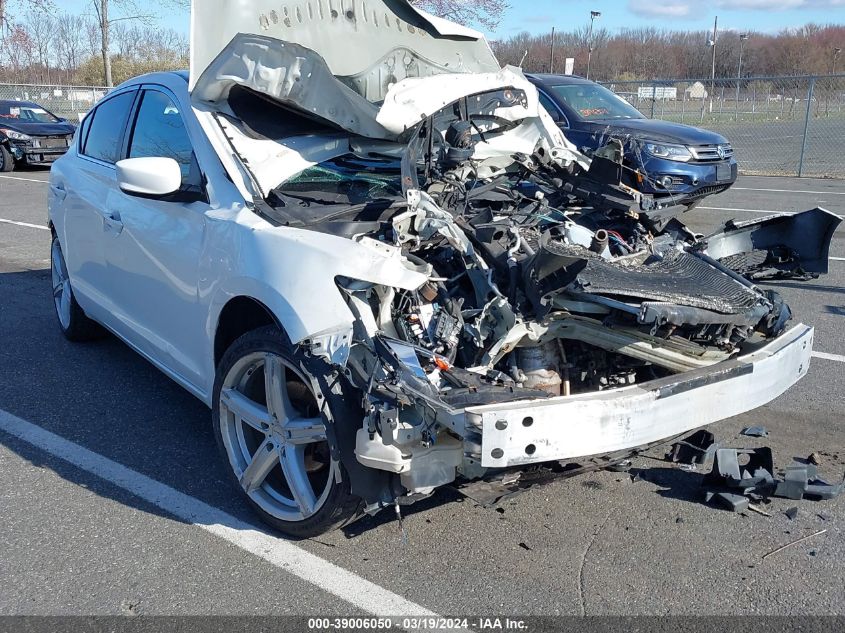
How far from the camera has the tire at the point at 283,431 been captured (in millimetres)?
3035

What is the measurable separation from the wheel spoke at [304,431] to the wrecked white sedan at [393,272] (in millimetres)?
19

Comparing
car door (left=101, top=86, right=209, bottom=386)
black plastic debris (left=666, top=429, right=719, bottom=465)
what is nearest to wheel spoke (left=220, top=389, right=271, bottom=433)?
car door (left=101, top=86, right=209, bottom=386)

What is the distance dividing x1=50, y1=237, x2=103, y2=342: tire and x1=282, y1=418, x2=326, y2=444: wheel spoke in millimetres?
3188

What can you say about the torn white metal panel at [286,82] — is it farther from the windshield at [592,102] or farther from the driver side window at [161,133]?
the windshield at [592,102]

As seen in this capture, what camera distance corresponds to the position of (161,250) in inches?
159

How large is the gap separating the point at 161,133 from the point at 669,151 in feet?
25.8

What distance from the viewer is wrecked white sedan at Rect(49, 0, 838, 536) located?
9.61ft

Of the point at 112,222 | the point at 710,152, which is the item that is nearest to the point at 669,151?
the point at 710,152

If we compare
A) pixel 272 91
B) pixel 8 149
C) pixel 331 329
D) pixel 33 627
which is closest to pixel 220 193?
pixel 272 91

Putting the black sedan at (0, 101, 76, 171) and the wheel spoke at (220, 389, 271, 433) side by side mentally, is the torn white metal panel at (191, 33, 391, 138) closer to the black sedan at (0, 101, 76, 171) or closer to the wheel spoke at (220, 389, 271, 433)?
the wheel spoke at (220, 389, 271, 433)

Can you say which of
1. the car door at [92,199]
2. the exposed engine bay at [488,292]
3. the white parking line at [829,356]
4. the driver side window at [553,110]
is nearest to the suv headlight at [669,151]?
the driver side window at [553,110]

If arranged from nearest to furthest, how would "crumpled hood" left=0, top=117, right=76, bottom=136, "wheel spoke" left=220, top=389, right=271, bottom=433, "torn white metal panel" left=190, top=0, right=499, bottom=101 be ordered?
"wheel spoke" left=220, top=389, right=271, bottom=433 < "torn white metal panel" left=190, top=0, right=499, bottom=101 < "crumpled hood" left=0, top=117, right=76, bottom=136

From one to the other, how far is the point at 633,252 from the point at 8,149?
19842mm

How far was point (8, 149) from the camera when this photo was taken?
1988 centimetres
